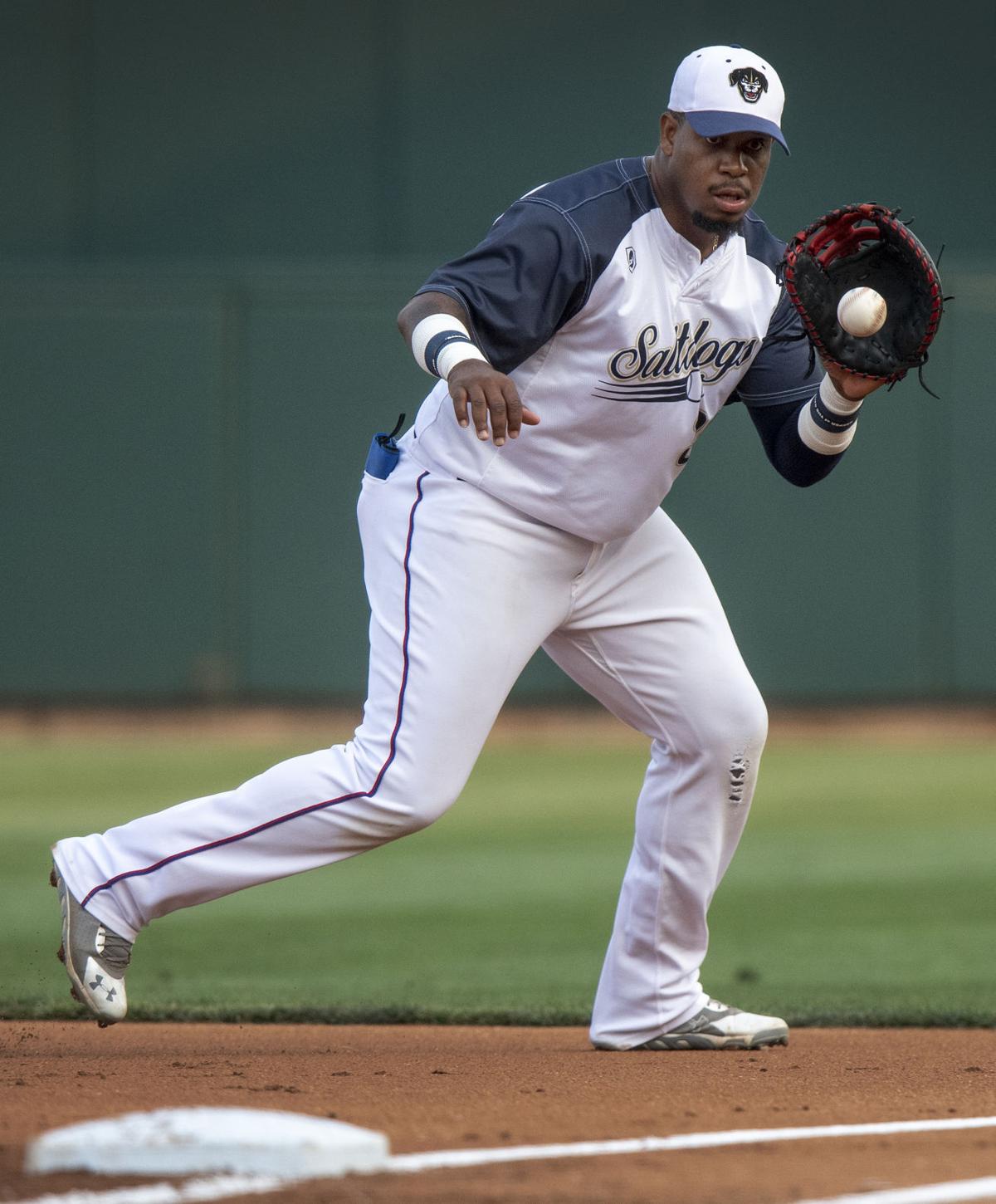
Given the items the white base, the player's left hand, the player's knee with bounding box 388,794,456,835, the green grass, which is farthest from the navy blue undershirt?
the white base

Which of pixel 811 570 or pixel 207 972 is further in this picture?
pixel 811 570

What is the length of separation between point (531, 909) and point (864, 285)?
2861 millimetres

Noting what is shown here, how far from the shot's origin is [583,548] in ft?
11.4

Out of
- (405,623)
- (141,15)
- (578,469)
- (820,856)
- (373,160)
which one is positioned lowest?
(820,856)

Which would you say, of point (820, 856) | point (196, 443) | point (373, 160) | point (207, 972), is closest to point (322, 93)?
point (373, 160)

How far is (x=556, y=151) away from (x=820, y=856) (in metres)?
7.23

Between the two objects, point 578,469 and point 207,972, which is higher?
point 578,469

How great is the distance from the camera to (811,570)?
38.3 feet

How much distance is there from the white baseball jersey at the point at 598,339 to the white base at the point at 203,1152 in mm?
1309

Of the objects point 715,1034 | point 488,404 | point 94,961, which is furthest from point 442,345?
point 715,1034

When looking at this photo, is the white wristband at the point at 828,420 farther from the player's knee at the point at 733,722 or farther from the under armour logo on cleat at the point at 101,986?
the under armour logo on cleat at the point at 101,986

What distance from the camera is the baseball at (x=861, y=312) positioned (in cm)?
344

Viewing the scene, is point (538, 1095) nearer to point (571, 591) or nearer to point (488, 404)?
point (571, 591)

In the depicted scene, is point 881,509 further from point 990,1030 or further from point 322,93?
point 990,1030
